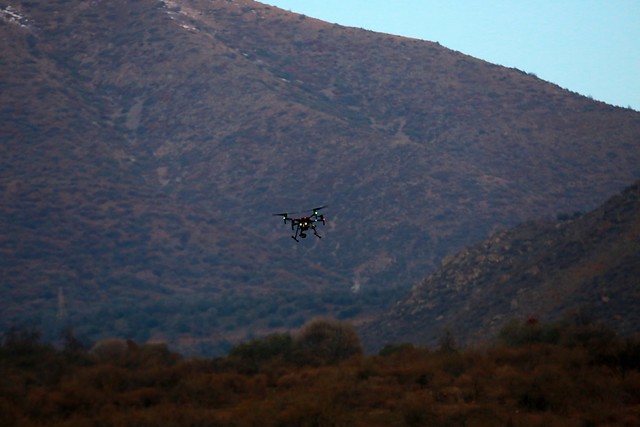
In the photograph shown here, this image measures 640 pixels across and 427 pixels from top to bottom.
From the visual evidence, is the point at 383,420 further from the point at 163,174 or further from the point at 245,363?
the point at 163,174

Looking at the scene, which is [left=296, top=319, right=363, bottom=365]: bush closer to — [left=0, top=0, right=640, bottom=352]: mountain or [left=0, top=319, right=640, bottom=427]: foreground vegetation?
[left=0, top=319, right=640, bottom=427]: foreground vegetation

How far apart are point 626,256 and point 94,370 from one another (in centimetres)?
2940

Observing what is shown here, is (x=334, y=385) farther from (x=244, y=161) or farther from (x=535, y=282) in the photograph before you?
(x=244, y=161)

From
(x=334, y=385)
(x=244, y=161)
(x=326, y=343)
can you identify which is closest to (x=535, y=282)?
(x=326, y=343)

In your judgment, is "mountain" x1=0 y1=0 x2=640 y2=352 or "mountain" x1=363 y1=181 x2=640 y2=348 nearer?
"mountain" x1=363 y1=181 x2=640 y2=348

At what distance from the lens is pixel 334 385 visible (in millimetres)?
30266

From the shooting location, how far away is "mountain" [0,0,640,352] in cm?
8169

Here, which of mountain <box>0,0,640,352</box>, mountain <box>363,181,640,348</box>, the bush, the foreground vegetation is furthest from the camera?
mountain <box>0,0,640,352</box>

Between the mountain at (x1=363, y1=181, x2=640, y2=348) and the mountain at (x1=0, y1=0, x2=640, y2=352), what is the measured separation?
9.35 metres

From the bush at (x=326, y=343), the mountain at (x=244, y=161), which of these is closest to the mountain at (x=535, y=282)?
the bush at (x=326, y=343)

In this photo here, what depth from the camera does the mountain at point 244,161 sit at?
81.7m

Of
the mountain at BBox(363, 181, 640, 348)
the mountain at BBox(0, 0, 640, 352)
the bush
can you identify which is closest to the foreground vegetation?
the bush

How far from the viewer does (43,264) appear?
81.6m

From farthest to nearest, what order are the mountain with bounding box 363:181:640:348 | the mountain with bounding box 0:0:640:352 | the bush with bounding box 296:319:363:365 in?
1. the mountain with bounding box 0:0:640:352
2. the mountain with bounding box 363:181:640:348
3. the bush with bounding box 296:319:363:365
